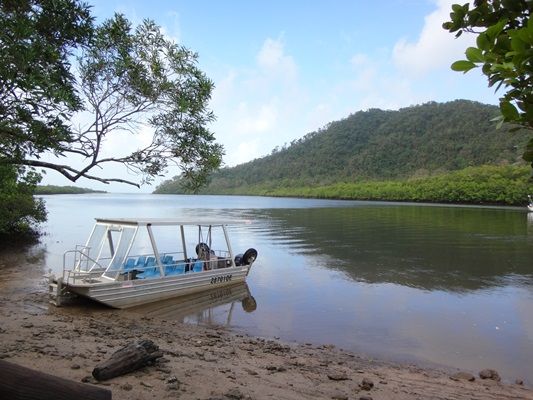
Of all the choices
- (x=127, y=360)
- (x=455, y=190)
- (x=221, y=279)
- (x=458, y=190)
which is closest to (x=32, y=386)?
(x=127, y=360)

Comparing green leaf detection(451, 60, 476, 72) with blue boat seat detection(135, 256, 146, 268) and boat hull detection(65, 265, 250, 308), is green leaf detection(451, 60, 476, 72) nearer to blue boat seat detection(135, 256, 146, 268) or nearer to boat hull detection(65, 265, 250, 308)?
boat hull detection(65, 265, 250, 308)

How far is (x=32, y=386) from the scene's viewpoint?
2570 millimetres

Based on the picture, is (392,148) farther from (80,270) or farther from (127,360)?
(127,360)

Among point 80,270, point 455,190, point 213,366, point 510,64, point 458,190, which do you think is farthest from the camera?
point 455,190

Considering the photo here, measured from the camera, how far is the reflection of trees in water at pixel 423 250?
1984cm

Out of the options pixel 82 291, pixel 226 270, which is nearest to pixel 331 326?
pixel 226 270

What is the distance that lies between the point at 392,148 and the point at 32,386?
158051 mm

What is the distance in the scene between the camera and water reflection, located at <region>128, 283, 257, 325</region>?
13250mm

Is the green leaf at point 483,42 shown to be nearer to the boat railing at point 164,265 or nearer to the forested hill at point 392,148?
the boat railing at point 164,265

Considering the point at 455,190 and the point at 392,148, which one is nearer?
the point at 455,190

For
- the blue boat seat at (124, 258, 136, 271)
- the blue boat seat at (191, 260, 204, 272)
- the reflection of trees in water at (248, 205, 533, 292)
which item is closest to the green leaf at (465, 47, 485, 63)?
the blue boat seat at (124, 258, 136, 271)

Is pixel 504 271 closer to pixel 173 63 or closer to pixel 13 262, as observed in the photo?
pixel 173 63

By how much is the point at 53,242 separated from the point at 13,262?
8.60 meters

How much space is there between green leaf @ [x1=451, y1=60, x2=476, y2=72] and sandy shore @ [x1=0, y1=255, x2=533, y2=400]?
5.41 meters
